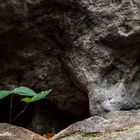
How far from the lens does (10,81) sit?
7.68 feet

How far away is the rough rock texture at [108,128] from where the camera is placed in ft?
4.87

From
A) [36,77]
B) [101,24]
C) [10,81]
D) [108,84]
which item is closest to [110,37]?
[101,24]

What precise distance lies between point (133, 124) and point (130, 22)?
1.94 ft

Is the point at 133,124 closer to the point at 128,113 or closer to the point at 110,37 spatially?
the point at 128,113

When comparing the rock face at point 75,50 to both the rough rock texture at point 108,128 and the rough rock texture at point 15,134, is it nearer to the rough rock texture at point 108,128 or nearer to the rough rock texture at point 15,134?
the rough rock texture at point 108,128

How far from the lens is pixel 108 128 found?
1.59m

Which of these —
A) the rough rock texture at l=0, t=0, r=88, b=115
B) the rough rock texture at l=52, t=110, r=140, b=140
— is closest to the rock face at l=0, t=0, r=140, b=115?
the rough rock texture at l=0, t=0, r=88, b=115

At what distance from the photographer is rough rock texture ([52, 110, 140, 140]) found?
4.87 ft

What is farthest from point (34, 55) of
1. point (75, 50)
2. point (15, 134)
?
point (15, 134)

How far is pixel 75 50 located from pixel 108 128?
63cm

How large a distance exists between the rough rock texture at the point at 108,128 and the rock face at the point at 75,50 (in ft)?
0.60

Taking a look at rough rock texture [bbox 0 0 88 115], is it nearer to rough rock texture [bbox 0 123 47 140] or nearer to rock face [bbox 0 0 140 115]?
rock face [bbox 0 0 140 115]

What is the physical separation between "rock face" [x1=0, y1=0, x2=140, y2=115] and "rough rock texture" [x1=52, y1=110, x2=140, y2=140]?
7.2 inches

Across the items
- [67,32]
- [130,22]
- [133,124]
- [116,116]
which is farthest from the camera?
[67,32]
